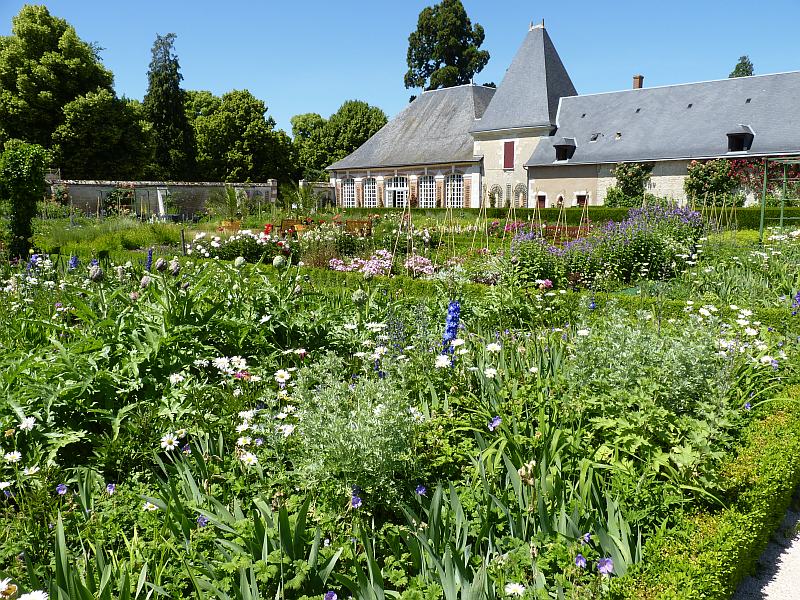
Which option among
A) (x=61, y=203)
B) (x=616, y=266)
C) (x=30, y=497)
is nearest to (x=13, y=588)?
(x=30, y=497)

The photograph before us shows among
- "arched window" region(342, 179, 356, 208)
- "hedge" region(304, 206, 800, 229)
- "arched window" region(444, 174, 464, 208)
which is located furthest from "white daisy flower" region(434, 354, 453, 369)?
"arched window" region(342, 179, 356, 208)

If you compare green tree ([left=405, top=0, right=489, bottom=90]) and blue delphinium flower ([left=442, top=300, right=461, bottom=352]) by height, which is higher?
green tree ([left=405, top=0, right=489, bottom=90])

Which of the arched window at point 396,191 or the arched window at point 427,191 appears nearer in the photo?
the arched window at point 427,191

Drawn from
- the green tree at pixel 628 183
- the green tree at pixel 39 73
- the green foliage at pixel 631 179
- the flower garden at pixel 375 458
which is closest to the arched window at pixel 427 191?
the green tree at pixel 628 183

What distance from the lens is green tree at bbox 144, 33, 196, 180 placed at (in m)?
35.0

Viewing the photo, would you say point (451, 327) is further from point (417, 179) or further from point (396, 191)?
point (396, 191)

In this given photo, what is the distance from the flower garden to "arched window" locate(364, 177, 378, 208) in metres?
29.6

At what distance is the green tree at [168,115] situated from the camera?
3503 cm

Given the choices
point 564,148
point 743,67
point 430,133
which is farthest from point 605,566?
point 743,67

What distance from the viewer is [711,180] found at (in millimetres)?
22281

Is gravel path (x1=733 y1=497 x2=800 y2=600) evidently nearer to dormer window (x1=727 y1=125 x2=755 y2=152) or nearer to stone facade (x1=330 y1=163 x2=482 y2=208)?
dormer window (x1=727 y1=125 x2=755 y2=152)

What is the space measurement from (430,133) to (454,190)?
150 inches

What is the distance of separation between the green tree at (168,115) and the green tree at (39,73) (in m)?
6.47

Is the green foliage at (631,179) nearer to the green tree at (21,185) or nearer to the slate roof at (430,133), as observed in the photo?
the slate roof at (430,133)
